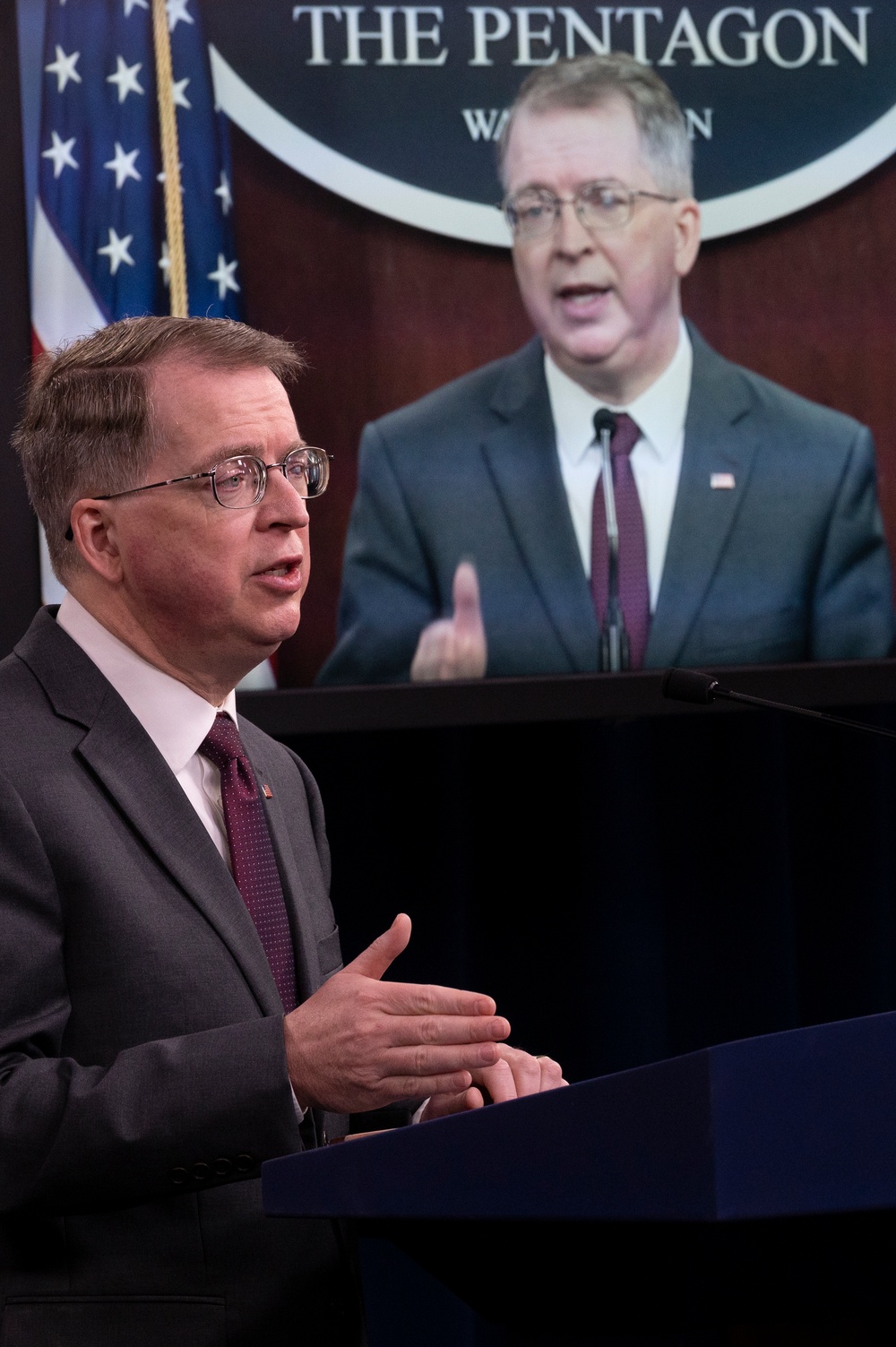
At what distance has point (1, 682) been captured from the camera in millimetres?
1386

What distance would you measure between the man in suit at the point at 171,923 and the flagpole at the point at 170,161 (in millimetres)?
1158

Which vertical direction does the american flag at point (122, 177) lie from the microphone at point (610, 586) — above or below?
above

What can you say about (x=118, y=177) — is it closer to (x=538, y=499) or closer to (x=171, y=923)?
(x=538, y=499)

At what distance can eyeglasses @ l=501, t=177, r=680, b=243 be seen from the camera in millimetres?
2688

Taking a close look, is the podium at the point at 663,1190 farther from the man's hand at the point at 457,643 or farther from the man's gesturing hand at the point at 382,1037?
the man's hand at the point at 457,643

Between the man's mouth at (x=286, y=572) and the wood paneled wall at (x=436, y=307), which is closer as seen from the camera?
the man's mouth at (x=286, y=572)

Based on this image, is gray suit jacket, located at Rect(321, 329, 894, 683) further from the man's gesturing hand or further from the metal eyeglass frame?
the man's gesturing hand

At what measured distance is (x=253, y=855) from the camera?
1.41 m

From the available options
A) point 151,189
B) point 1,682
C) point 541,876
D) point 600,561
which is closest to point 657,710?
point 600,561

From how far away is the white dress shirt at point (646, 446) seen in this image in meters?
2.68

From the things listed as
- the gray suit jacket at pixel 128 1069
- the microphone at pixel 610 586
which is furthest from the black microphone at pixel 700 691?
the microphone at pixel 610 586

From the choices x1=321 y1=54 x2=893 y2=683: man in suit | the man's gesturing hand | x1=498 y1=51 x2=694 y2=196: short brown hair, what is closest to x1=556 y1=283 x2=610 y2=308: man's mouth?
x1=321 y1=54 x2=893 y2=683: man in suit

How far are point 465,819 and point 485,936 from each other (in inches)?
9.0

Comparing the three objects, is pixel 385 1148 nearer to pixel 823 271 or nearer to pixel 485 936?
pixel 485 936
